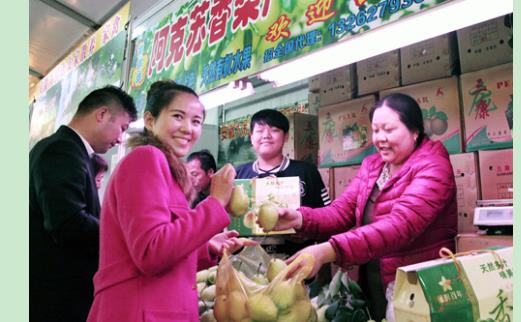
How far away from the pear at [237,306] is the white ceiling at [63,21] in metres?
3.66

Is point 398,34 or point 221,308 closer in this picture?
point 221,308

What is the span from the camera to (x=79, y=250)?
1.94 m

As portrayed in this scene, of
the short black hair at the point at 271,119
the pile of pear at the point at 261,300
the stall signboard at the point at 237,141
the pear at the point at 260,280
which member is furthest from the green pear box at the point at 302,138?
the pile of pear at the point at 261,300

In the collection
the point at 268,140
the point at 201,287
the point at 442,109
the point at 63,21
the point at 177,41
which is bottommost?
the point at 201,287

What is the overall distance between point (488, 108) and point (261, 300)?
1584mm

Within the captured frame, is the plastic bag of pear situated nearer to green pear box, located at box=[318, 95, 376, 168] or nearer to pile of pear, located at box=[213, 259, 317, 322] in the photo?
pile of pear, located at box=[213, 259, 317, 322]

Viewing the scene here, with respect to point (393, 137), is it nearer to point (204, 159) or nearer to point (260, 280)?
point (260, 280)

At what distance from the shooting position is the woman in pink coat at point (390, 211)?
1.57m

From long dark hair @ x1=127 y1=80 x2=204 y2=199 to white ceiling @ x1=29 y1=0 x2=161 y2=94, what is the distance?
9.84 ft

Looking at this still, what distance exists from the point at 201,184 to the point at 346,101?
5.44ft

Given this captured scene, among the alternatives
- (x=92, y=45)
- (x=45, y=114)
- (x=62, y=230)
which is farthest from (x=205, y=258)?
(x=45, y=114)

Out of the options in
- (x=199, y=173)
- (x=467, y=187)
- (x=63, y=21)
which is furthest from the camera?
(x=63, y=21)

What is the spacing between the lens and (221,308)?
1.31 meters

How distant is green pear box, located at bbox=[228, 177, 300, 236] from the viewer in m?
2.11
